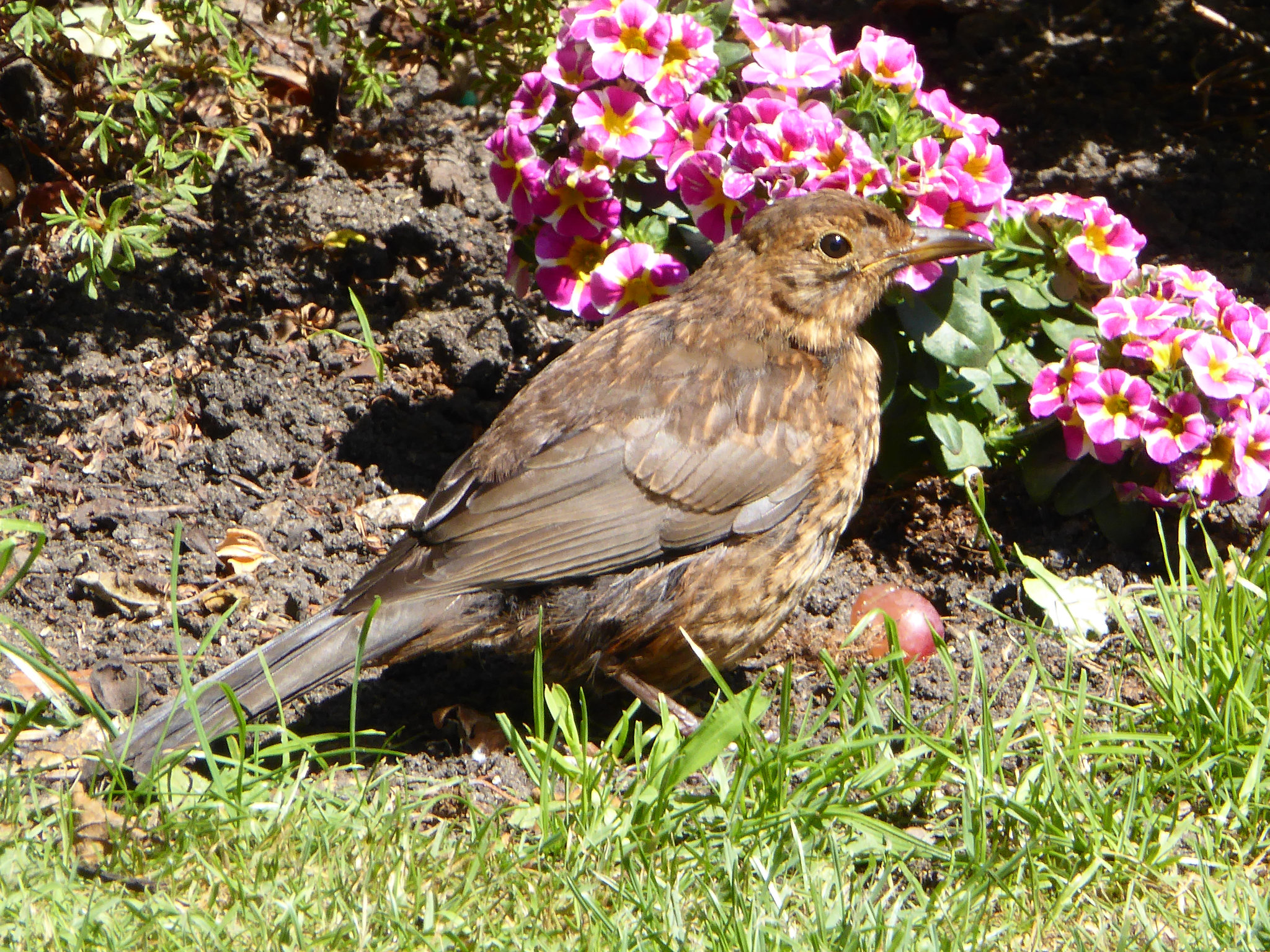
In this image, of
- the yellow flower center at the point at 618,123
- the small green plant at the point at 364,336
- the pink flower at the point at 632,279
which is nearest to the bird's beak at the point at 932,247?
the pink flower at the point at 632,279

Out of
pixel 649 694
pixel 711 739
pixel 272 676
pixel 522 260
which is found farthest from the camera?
pixel 522 260

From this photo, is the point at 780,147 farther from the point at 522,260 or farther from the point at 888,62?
the point at 522,260

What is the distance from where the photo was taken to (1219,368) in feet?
12.1

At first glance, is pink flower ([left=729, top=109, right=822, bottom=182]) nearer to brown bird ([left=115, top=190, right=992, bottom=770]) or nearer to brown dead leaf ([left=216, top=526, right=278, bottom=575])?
brown bird ([left=115, top=190, right=992, bottom=770])

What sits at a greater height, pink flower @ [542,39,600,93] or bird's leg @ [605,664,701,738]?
pink flower @ [542,39,600,93]

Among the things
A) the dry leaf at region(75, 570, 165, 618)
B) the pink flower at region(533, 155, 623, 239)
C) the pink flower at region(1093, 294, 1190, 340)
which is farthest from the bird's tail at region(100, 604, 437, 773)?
the pink flower at region(1093, 294, 1190, 340)

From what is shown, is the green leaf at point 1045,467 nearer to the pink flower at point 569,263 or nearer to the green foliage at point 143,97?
the pink flower at point 569,263

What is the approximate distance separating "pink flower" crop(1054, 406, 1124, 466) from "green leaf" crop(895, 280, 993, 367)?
0.91 feet

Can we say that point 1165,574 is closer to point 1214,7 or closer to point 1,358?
point 1214,7

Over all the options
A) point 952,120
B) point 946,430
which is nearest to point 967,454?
point 946,430

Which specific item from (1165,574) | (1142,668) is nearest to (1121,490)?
(1165,574)

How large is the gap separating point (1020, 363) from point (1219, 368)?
581mm

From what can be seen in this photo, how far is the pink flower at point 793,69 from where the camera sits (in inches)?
148

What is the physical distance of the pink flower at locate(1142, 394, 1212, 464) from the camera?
374 centimetres
